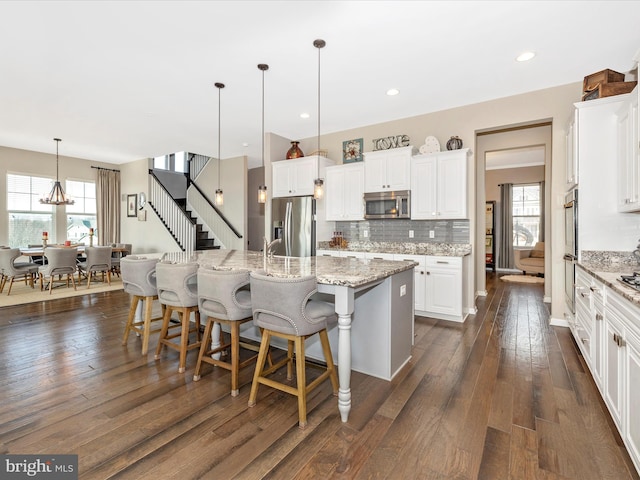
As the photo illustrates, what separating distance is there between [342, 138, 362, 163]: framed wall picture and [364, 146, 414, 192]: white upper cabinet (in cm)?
45

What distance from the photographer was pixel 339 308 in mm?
2053

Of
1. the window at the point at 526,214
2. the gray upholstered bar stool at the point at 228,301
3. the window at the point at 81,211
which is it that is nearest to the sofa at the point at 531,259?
the window at the point at 526,214

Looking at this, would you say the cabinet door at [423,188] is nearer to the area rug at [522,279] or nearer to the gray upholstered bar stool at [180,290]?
the gray upholstered bar stool at [180,290]

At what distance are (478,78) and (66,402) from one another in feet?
16.1

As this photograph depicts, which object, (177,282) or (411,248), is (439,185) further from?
(177,282)

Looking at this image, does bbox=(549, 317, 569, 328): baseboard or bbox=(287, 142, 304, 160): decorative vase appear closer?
bbox=(549, 317, 569, 328): baseboard

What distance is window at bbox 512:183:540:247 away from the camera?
877cm

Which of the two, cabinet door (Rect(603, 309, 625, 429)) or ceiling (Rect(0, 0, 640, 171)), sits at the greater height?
ceiling (Rect(0, 0, 640, 171))

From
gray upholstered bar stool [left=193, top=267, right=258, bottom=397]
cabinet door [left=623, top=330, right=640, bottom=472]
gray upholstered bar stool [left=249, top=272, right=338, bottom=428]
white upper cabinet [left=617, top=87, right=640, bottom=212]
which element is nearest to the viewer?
cabinet door [left=623, top=330, right=640, bottom=472]

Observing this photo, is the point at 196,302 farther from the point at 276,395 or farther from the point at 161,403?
the point at 276,395

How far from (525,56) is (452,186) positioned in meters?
1.61

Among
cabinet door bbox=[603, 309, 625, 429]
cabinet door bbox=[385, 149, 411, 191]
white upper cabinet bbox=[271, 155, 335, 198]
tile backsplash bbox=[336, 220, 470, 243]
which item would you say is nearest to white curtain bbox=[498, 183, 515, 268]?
tile backsplash bbox=[336, 220, 470, 243]

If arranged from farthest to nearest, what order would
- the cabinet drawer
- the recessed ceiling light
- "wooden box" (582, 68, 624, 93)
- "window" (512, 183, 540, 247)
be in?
1. "window" (512, 183, 540, 247)
2. the cabinet drawer
3. the recessed ceiling light
4. "wooden box" (582, 68, 624, 93)

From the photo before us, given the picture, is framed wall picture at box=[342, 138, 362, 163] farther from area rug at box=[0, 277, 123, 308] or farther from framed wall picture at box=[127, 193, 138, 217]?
framed wall picture at box=[127, 193, 138, 217]
